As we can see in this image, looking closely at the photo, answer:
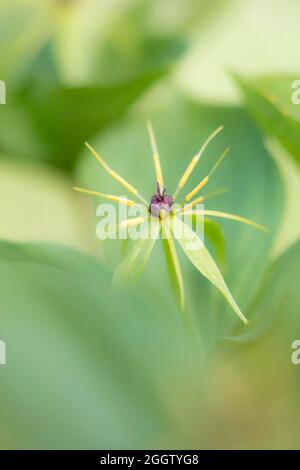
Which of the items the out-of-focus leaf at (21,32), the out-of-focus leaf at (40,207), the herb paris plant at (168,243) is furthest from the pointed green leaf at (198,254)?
the out-of-focus leaf at (21,32)

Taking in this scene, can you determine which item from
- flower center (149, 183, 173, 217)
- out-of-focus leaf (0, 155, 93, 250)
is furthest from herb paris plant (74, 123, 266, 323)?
out-of-focus leaf (0, 155, 93, 250)

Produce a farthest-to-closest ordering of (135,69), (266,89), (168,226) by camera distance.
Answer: (135,69) → (266,89) → (168,226)

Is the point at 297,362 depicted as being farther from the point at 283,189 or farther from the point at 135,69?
the point at 135,69

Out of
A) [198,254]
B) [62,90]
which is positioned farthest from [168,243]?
[62,90]

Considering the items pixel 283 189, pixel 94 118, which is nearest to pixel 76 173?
pixel 94 118

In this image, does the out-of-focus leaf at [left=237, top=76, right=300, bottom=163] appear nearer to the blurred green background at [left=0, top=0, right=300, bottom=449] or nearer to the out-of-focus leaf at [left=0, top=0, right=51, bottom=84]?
the blurred green background at [left=0, top=0, right=300, bottom=449]

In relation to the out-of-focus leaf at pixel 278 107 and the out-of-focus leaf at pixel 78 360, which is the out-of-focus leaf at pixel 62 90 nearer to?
the out-of-focus leaf at pixel 278 107
